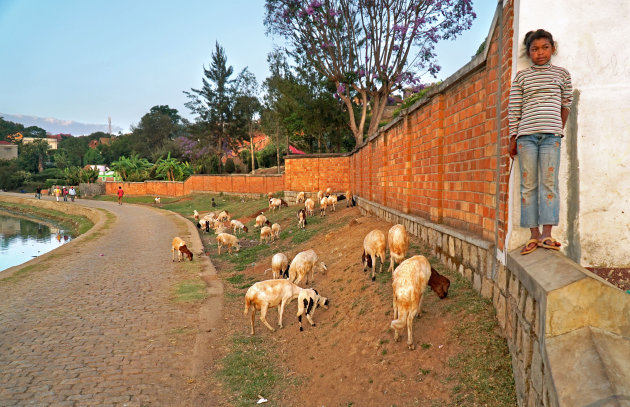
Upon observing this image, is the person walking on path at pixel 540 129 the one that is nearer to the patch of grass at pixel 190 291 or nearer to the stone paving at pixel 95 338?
the stone paving at pixel 95 338

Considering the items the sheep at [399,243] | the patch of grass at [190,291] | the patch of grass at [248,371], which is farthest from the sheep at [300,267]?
the sheep at [399,243]

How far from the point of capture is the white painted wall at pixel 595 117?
13.5 ft

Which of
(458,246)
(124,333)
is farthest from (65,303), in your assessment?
(458,246)

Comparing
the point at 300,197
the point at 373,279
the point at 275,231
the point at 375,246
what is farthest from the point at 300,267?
the point at 300,197

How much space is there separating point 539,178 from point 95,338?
7.47 meters

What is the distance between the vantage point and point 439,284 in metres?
5.34

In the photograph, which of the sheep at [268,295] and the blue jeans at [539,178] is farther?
the sheep at [268,295]

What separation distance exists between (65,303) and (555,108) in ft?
34.0

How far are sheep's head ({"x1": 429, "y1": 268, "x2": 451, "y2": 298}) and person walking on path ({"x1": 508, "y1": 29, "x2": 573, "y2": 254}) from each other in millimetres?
1568

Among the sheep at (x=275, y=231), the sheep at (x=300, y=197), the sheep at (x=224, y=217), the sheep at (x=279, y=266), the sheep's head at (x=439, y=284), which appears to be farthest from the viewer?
the sheep at (x=224, y=217)

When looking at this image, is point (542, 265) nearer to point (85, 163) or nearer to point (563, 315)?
point (563, 315)

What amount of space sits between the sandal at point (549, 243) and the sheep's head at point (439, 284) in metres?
1.65

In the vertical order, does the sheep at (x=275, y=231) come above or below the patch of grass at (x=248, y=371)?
above

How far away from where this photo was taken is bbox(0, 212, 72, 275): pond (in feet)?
81.3
